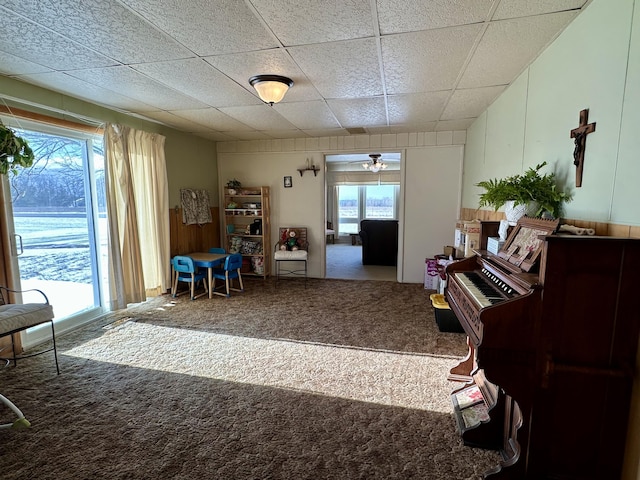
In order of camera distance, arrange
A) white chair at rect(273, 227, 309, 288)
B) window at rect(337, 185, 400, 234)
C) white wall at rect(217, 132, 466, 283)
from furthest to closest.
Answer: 1. window at rect(337, 185, 400, 234)
2. white chair at rect(273, 227, 309, 288)
3. white wall at rect(217, 132, 466, 283)

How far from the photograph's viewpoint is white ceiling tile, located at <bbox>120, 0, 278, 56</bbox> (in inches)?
67.6

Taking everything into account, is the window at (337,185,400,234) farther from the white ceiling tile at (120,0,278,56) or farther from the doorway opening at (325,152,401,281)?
the white ceiling tile at (120,0,278,56)

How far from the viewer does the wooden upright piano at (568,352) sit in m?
1.24

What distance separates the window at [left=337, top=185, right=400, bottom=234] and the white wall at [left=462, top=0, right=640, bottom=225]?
291 inches

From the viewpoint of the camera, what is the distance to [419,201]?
16.7 ft

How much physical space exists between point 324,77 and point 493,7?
136cm

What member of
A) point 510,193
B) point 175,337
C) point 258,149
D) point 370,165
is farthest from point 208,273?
point 370,165

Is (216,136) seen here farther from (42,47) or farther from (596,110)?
(596,110)

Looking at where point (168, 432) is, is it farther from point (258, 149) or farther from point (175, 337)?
point (258, 149)

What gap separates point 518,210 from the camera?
195 centimetres

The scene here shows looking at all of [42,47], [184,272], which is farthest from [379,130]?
[42,47]

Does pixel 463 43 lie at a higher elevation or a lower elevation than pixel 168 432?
higher

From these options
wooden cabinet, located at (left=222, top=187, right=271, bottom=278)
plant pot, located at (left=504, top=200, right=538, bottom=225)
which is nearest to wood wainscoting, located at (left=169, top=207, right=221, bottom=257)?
wooden cabinet, located at (left=222, top=187, right=271, bottom=278)

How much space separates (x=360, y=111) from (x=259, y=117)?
130cm
